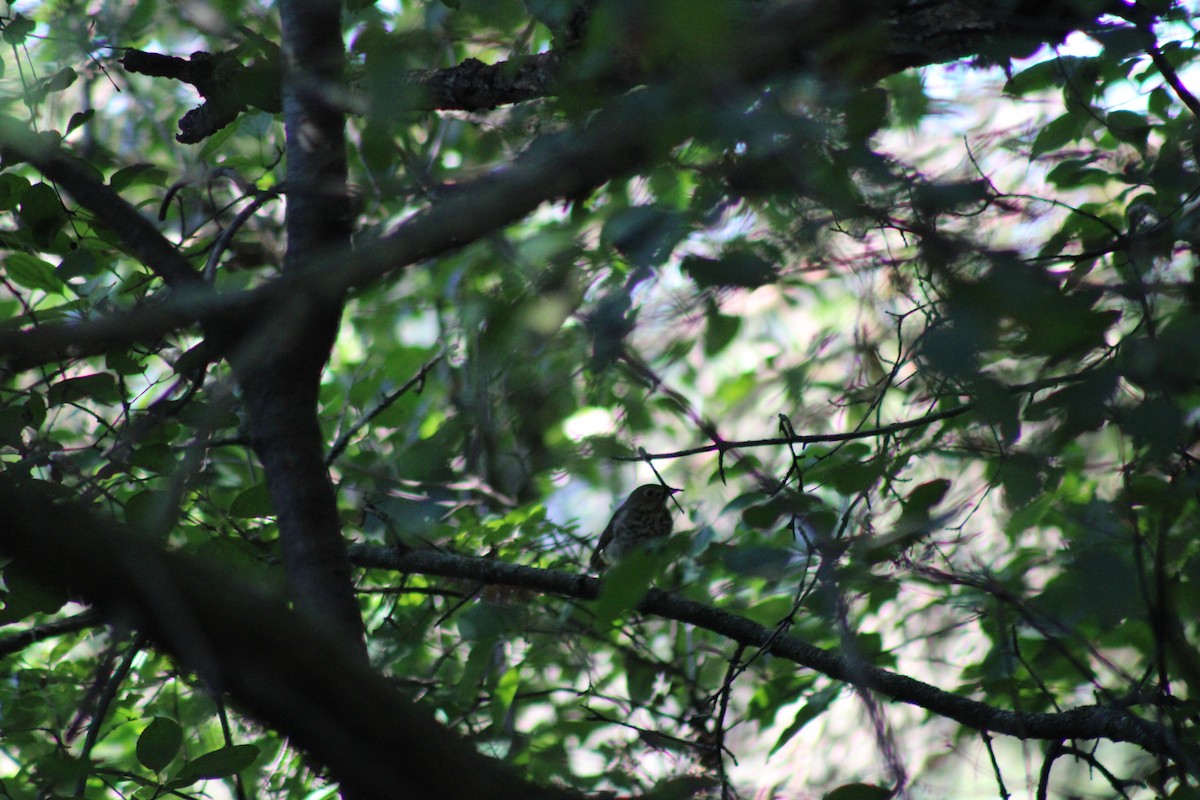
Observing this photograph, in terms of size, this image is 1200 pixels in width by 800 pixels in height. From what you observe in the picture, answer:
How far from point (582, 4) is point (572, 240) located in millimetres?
942

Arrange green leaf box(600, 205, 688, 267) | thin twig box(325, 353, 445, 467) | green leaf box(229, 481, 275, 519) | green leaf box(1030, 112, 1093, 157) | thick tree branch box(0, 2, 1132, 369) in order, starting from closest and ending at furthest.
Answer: thick tree branch box(0, 2, 1132, 369) → green leaf box(600, 205, 688, 267) → green leaf box(229, 481, 275, 519) → green leaf box(1030, 112, 1093, 157) → thin twig box(325, 353, 445, 467)

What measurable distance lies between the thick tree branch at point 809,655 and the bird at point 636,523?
1844 millimetres

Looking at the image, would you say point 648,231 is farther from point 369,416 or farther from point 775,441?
point 369,416

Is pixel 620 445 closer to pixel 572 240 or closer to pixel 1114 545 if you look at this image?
pixel 572 240

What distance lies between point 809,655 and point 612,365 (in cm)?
118

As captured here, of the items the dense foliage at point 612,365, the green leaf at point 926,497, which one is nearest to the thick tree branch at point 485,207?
the dense foliage at point 612,365

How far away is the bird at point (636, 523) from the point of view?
14.3 feet

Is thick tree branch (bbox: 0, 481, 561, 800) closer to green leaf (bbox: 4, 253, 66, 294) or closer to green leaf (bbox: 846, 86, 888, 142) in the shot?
green leaf (bbox: 846, 86, 888, 142)

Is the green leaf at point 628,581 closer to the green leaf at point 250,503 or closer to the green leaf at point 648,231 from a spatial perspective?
the green leaf at point 648,231

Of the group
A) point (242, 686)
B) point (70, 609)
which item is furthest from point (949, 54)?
point (70, 609)

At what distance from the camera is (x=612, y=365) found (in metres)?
1.27

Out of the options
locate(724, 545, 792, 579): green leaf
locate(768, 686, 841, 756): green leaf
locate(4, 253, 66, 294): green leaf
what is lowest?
locate(724, 545, 792, 579): green leaf

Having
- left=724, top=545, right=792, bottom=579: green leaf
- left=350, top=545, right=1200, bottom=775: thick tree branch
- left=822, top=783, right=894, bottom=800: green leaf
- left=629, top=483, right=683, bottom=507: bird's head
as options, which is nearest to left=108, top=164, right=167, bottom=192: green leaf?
left=350, top=545, right=1200, bottom=775: thick tree branch

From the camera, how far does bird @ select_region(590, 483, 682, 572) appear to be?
4.37m
